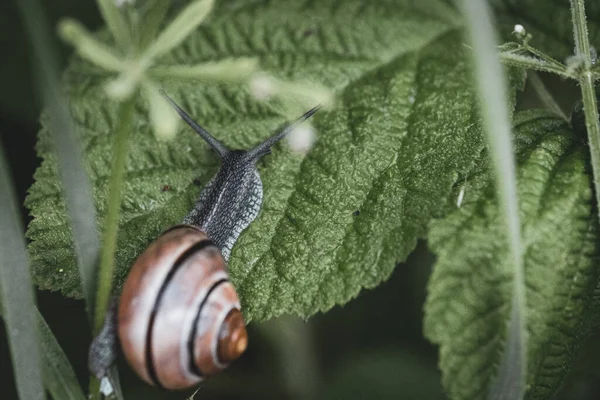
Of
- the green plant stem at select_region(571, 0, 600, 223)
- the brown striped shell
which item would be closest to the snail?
the brown striped shell

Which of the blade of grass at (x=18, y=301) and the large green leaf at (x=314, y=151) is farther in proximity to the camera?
the large green leaf at (x=314, y=151)

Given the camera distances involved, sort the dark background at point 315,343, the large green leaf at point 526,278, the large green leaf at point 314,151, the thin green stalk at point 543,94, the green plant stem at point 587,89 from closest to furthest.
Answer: the large green leaf at point 526,278, the green plant stem at point 587,89, the large green leaf at point 314,151, the thin green stalk at point 543,94, the dark background at point 315,343

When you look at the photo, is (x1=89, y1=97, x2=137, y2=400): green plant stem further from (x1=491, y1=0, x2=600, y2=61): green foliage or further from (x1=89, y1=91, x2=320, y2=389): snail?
(x1=491, y1=0, x2=600, y2=61): green foliage

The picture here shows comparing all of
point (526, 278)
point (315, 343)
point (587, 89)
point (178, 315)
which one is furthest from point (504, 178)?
point (315, 343)

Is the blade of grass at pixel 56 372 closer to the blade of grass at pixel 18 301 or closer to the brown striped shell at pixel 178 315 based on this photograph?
the blade of grass at pixel 18 301

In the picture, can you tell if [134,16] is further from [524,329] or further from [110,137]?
[524,329]

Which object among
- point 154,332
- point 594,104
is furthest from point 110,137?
point 594,104

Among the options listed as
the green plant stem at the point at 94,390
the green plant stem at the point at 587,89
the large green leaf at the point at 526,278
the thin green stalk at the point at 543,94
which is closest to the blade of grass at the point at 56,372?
the green plant stem at the point at 94,390

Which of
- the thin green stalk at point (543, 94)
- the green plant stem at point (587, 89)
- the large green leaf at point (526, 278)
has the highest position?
the thin green stalk at point (543, 94)
